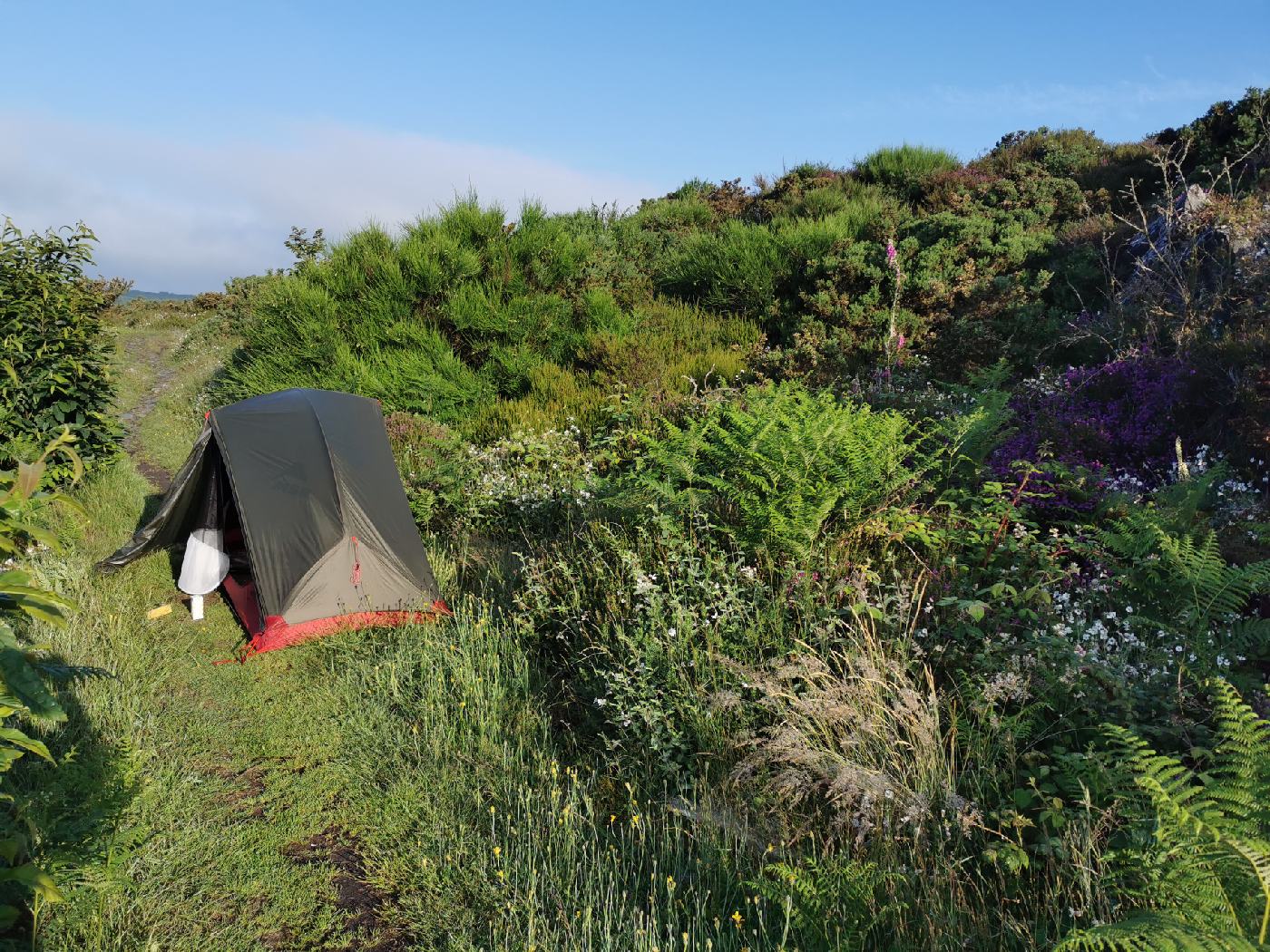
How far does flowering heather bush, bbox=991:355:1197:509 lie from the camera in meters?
5.26

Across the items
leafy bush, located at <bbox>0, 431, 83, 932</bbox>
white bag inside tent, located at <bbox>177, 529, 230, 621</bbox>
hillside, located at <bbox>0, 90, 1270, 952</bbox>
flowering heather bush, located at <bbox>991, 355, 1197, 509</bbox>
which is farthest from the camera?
white bag inside tent, located at <bbox>177, 529, 230, 621</bbox>

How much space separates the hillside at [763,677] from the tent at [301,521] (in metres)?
0.34

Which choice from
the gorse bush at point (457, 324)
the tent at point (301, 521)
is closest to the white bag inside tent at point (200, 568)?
the tent at point (301, 521)

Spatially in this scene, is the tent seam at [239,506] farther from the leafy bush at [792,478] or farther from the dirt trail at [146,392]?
the dirt trail at [146,392]

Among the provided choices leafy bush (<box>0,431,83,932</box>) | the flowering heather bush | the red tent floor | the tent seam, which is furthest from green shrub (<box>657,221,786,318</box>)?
leafy bush (<box>0,431,83,932</box>)

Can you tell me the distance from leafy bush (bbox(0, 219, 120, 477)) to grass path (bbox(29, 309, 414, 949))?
1.33 meters

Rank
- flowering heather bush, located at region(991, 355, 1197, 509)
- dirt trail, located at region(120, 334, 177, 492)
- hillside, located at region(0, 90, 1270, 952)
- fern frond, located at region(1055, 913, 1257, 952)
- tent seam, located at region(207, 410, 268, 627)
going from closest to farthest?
fern frond, located at region(1055, 913, 1257, 952) < hillside, located at region(0, 90, 1270, 952) < flowering heather bush, located at region(991, 355, 1197, 509) < tent seam, located at region(207, 410, 268, 627) < dirt trail, located at region(120, 334, 177, 492)

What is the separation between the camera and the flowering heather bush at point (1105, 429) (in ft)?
17.3

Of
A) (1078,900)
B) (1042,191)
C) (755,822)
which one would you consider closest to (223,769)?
(755,822)

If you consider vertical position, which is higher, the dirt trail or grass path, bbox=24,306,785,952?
the dirt trail

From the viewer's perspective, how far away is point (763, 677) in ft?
11.9

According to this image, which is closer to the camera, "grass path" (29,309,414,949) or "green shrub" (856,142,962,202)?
"grass path" (29,309,414,949)

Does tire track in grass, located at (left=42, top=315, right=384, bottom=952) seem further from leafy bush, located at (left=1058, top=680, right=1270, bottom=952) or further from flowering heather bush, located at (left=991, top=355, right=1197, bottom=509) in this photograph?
flowering heather bush, located at (left=991, top=355, right=1197, bottom=509)

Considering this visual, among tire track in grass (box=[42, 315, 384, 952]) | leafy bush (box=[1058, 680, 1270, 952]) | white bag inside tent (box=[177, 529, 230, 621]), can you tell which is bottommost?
tire track in grass (box=[42, 315, 384, 952])
